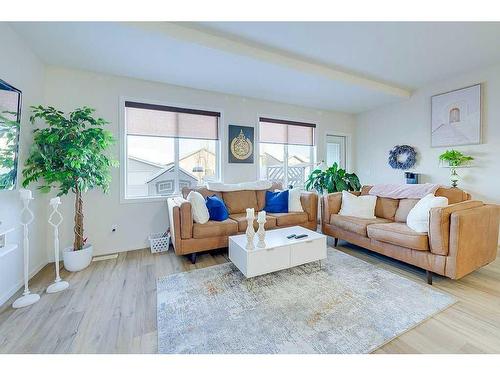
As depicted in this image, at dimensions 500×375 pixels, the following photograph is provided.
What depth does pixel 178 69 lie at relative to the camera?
281cm

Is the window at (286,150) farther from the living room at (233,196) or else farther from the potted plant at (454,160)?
the potted plant at (454,160)

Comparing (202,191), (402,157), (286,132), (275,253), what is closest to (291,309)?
(275,253)

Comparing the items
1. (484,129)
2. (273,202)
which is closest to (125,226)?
(273,202)

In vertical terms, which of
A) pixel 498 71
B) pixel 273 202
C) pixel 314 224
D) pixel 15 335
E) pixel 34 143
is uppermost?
pixel 498 71

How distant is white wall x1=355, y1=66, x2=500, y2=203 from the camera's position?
3.11 m

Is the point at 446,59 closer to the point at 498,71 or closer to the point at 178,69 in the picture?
the point at 498,71

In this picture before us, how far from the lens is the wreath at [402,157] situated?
403cm

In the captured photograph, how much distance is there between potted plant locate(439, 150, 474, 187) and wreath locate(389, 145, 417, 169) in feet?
1.72

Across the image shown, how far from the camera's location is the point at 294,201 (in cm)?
339

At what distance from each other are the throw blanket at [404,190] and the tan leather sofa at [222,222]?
0.93 metres

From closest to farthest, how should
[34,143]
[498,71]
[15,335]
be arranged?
1. [15,335]
2. [34,143]
3. [498,71]

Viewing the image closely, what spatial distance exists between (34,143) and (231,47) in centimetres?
236


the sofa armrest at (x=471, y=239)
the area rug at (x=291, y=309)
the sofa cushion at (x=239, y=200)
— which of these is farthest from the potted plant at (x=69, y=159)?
the sofa armrest at (x=471, y=239)
